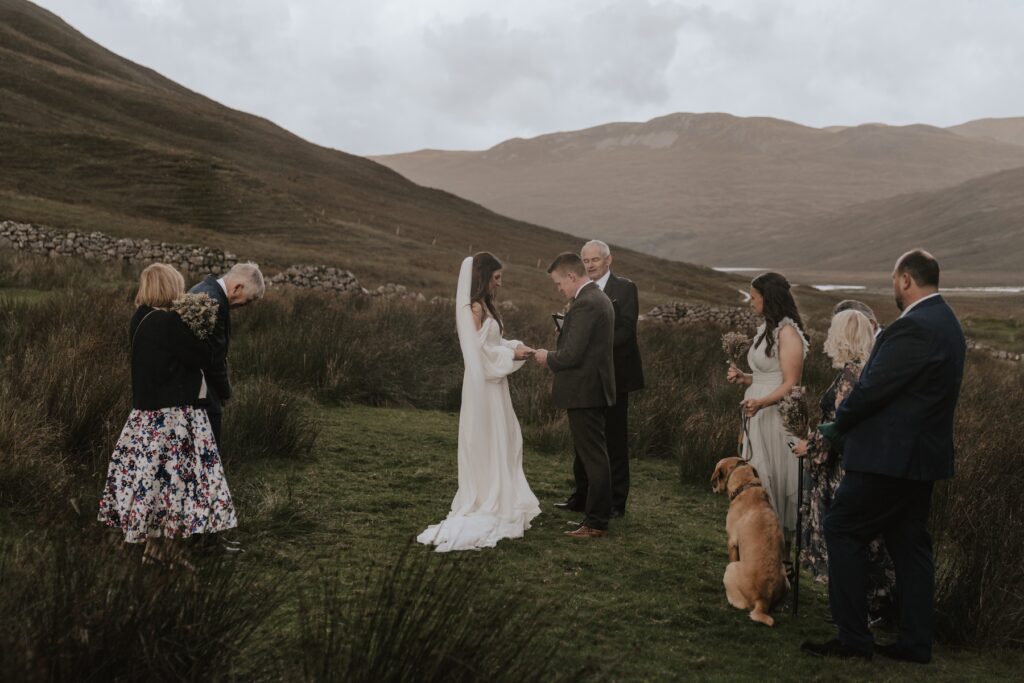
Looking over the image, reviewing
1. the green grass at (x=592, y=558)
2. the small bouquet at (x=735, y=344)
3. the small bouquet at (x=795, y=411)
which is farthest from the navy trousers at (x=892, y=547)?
the small bouquet at (x=735, y=344)

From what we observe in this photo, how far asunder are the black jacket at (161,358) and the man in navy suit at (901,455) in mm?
3286

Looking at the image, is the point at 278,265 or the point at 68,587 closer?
the point at 68,587

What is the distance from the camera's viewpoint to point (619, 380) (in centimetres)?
654

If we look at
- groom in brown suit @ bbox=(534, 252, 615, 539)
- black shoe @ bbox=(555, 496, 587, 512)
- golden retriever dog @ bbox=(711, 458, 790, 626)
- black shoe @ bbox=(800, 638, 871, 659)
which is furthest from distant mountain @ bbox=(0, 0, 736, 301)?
black shoe @ bbox=(800, 638, 871, 659)

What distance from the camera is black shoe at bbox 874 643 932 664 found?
4.16m

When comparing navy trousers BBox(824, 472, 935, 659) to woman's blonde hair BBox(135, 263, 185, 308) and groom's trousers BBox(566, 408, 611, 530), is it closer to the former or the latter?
groom's trousers BBox(566, 408, 611, 530)

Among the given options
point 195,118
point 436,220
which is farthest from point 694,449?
point 195,118

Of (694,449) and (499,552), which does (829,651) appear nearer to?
(499,552)

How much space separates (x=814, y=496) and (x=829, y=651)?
1.00m

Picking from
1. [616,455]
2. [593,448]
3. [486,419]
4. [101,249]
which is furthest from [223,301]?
[101,249]

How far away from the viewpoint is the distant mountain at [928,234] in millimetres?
141000

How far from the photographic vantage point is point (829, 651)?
4.17 meters

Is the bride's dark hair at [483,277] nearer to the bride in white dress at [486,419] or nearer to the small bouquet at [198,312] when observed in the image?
the bride in white dress at [486,419]

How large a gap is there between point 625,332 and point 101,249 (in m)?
16.8
